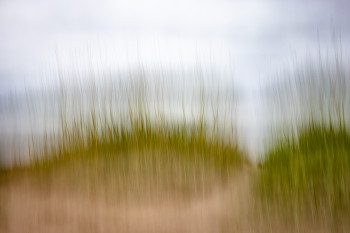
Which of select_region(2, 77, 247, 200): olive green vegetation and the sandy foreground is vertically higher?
select_region(2, 77, 247, 200): olive green vegetation

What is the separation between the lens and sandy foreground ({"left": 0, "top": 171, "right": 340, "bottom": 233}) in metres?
1.69

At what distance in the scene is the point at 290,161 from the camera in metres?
1.77

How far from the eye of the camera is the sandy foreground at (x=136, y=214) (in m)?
1.69

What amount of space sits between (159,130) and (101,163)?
0.36m

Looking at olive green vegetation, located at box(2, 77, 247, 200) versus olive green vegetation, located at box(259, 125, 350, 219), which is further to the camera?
olive green vegetation, located at box(2, 77, 247, 200)

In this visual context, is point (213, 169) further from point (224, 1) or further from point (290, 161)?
point (224, 1)

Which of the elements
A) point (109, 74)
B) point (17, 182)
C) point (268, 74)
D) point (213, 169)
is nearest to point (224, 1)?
point (268, 74)

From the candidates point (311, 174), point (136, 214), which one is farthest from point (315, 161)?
point (136, 214)

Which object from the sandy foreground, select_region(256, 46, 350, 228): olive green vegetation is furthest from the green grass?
the sandy foreground

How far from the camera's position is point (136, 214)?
5.65 ft

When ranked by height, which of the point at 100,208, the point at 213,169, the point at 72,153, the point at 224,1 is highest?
the point at 224,1

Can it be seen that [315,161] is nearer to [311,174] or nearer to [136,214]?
[311,174]

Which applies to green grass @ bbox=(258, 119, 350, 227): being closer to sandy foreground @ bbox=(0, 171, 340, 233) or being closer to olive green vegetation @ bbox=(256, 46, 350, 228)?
olive green vegetation @ bbox=(256, 46, 350, 228)

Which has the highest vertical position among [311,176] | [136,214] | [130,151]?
[130,151]
